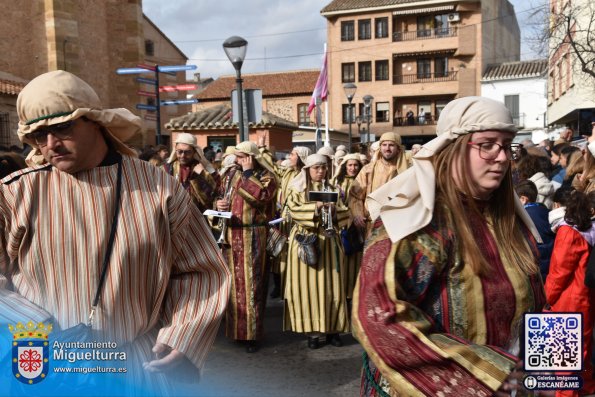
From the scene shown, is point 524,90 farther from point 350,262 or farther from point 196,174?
point 196,174

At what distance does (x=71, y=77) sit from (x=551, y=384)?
1.89 meters

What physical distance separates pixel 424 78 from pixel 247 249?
38891 millimetres

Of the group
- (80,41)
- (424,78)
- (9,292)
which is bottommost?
(9,292)

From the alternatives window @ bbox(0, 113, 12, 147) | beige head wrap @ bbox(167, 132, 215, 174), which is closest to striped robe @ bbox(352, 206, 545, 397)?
beige head wrap @ bbox(167, 132, 215, 174)

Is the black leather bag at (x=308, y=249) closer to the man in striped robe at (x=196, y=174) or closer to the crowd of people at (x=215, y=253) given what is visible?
the man in striped robe at (x=196, y=174)

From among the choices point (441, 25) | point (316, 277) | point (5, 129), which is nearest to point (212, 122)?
point (5, 129)

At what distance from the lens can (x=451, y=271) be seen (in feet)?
6.34

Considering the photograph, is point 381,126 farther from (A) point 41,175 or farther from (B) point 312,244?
(A) point 41,175

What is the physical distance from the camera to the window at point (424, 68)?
43000 mm

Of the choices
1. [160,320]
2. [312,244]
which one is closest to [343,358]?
[312,244]

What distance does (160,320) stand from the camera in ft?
7.38

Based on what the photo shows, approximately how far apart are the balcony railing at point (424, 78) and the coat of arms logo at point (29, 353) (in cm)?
4255

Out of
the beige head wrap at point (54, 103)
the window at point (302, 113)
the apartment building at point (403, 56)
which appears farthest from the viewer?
the window at point (302, 113)

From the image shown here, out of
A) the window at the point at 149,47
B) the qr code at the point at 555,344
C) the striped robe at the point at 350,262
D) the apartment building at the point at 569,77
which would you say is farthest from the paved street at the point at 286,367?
the window at the point at 149,47
